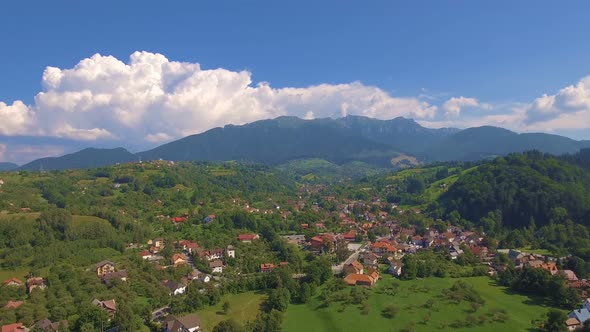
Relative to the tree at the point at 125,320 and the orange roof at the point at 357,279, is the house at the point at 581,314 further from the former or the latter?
the tree at the point at 125,320

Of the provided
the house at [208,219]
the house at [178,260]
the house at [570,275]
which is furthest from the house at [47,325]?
the house at [570,275]

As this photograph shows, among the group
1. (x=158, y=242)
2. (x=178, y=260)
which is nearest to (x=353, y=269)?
(x=178, y=260)

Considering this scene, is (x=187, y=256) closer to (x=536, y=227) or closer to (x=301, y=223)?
(x=301, y=223)

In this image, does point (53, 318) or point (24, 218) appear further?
point (24, 218)

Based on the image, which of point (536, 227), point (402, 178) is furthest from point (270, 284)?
point (402, 178)

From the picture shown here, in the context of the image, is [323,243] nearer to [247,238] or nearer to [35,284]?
[247,238]

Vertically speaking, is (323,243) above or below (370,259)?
above
